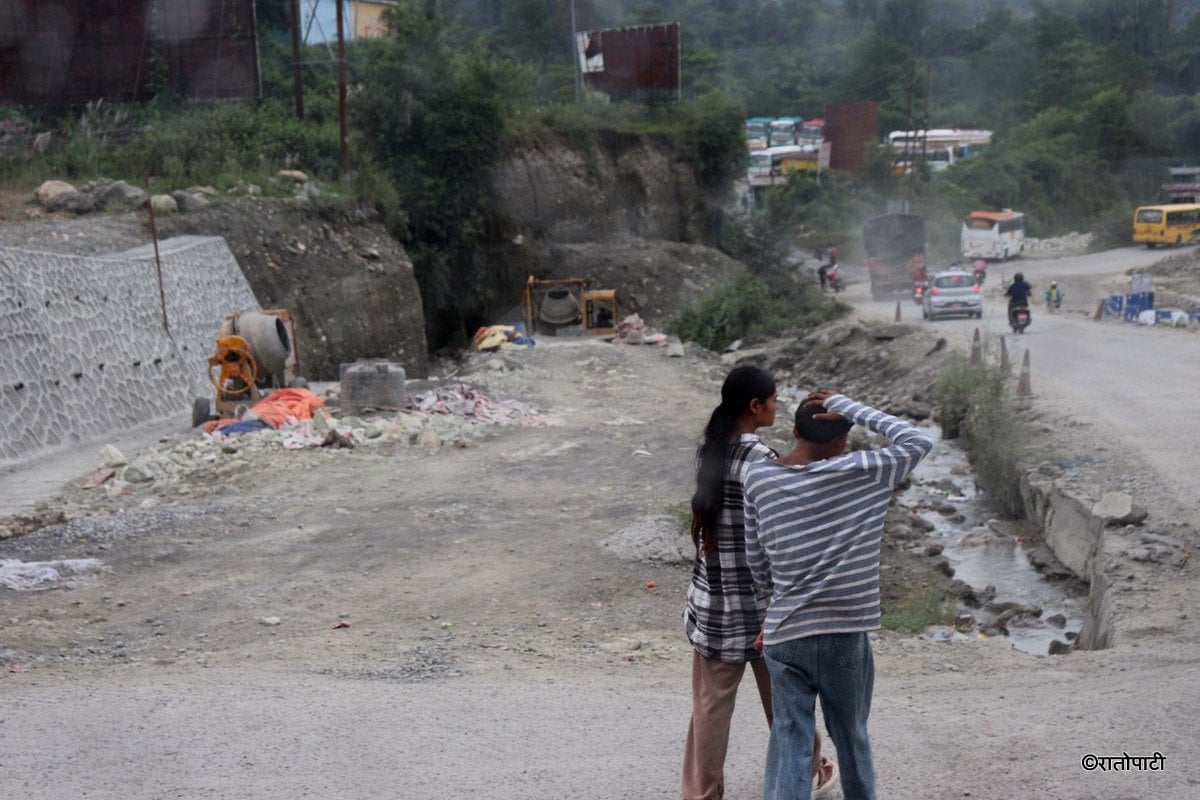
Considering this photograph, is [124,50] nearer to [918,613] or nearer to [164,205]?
[164,205]

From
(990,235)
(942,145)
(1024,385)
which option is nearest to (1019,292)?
(1024,385)

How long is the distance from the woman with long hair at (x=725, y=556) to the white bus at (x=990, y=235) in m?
51.4

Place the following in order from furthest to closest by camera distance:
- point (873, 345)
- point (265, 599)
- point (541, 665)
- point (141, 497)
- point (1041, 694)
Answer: point (873, 345) → point (141, 497) → point (265, 599) → point (541, 665) → point (1041, 694)

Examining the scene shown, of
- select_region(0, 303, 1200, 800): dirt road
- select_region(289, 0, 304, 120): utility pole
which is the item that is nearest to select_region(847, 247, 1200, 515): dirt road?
select_region(0, 303, 1200, 800): dirt road

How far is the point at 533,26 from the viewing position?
65.8 meters

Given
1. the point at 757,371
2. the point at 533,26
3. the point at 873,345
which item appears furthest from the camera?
the point at 533,26

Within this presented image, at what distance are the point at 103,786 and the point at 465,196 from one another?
106ft

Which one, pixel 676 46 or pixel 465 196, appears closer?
pixel 465 196

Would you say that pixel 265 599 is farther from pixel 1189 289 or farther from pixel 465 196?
pixel 1189 289

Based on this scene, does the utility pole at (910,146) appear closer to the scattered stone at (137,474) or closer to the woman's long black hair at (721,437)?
the scattered stone at (137,474)

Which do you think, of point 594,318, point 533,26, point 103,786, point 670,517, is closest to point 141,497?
point 670,517

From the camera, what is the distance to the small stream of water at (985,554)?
9.95m

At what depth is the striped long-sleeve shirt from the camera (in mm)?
3605

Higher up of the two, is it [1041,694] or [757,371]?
[757,371]
